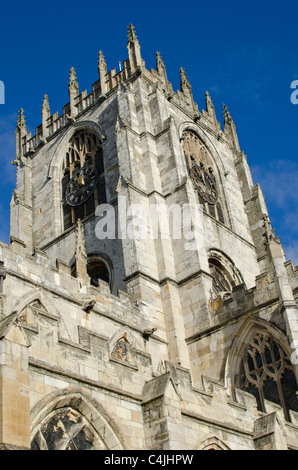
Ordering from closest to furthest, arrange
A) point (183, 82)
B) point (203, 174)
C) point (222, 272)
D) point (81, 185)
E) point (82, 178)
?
point (222, 272), point (81, 185), point (82, 178), point (203, 174), point (183, 82)

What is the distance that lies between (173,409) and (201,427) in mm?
1184

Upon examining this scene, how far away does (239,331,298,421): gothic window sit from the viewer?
18.4m

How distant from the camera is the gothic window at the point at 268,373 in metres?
18.4

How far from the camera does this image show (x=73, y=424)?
9555mm

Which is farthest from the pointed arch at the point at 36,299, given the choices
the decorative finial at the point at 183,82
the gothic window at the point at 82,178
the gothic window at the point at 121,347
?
the decorative finial at the point at 183,82

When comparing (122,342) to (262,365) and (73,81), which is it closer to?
(262,365)

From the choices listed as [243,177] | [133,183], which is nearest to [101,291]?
[133,183]

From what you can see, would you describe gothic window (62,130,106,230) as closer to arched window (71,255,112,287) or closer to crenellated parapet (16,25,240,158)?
crenellated parapet (16,25,240,158)

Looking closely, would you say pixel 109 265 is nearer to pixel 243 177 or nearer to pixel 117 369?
pixel 243 177

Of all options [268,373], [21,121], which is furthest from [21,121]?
[268,373]

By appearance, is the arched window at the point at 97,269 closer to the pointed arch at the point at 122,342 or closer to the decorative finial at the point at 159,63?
the pointed arch at the point at 122,342

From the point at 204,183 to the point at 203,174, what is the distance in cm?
56

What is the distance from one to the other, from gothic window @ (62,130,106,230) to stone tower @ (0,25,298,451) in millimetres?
77

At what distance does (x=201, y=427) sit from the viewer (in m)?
11.5
